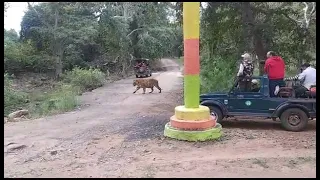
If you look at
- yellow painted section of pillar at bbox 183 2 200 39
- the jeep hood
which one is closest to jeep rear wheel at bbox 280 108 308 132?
the jeep hood

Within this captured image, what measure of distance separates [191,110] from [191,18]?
1251 millimetres

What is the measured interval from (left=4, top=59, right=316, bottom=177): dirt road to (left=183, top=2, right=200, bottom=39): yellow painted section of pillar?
1.47m

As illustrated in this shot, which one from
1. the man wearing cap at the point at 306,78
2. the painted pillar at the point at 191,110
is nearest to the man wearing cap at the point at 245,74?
the man wearing cap at the point at 306,78

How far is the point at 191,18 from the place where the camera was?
490 cm

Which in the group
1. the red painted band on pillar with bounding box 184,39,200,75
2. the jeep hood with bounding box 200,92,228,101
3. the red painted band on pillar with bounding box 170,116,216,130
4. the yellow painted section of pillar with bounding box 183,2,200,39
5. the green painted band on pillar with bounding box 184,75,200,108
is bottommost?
the red painted band on pillar with bounding box 170,116,216,130

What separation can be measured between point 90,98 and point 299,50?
6.16 metres

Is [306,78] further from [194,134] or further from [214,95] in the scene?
[214,95]

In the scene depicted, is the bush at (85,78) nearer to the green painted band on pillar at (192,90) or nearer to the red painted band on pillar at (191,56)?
the green painted band on pillar at (192,90)

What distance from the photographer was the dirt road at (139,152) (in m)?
3.46

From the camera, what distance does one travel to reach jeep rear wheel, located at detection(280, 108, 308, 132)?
5.77 meters

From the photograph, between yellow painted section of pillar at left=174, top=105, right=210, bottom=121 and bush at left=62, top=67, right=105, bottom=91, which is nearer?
yellow painted section of pillar at left=174, top=105, right=210, bottom=121

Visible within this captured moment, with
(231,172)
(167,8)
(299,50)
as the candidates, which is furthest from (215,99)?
(231,172)

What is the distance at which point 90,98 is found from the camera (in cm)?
1023

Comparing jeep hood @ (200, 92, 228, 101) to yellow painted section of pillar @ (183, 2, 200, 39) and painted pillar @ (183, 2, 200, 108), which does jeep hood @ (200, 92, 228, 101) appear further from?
yellow painted section of pillar @ (183, 2, 200, 39)
